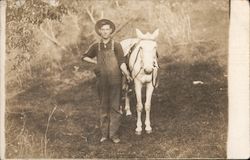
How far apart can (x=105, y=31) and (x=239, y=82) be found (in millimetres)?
857

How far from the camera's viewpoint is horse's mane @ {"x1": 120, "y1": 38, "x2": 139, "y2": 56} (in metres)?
3.16

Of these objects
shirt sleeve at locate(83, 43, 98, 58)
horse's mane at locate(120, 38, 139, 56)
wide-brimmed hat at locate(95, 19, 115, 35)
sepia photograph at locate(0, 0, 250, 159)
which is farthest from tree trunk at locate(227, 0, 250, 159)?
shirt sleeve at locate(83, 43, 98, 58)

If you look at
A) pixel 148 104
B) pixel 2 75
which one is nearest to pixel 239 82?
pixel 148 104

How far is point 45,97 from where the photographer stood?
3193mm

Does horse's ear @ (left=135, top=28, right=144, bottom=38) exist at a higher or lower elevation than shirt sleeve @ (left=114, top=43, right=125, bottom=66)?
higher

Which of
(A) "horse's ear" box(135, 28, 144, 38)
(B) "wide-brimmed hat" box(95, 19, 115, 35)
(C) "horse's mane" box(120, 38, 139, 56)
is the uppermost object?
(B) "wide-brimmed hat" box(95, 19, 115, 35)

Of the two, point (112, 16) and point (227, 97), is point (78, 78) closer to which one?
point (112, 16)

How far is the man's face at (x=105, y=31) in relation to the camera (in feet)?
10.4

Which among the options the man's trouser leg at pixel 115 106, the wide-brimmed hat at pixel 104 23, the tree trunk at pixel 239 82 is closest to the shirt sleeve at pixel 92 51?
the wide-brimmed hat at pixel 104 23

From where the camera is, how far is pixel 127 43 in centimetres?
317

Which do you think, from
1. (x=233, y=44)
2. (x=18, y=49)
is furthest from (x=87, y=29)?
(x=233, y=44)

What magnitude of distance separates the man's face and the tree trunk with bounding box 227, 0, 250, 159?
0.73 m

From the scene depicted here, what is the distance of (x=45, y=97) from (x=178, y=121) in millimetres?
819

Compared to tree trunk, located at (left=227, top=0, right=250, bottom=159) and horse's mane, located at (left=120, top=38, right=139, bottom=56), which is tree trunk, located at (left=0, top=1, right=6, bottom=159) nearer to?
horse's mane, located at (left=120, top=38, right=139, bottom=56)
